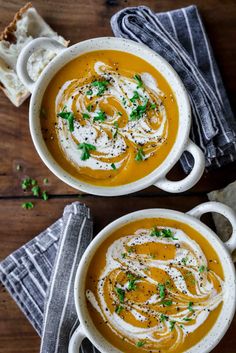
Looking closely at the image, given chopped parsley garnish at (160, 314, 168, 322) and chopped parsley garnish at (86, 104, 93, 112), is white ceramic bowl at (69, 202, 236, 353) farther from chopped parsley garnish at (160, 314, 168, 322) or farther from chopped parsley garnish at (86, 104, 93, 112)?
chopped parsley garnish at (86, 104, 93, 112)

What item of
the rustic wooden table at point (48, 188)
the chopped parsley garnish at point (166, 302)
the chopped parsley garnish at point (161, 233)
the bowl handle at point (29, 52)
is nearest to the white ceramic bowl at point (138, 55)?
the bowl handle at point (29, 52)

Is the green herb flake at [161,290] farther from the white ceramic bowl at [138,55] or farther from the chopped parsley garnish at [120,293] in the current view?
the white ceramic bowl at [138,55]

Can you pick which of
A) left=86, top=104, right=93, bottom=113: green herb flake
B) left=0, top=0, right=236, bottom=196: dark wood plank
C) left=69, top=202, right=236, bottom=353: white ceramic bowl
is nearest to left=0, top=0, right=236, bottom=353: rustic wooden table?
left=0, top=0, right=236, bottom=196: dark wood plank

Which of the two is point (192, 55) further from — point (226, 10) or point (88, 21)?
point (88, 21)

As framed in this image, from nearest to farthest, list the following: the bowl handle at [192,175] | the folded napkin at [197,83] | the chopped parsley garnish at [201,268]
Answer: the bowl handle at [192,175], the chopped parsley garnish at [201,268], the folded napkin at [197,83]

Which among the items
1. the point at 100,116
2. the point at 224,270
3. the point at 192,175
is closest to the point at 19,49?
the point at 100,116

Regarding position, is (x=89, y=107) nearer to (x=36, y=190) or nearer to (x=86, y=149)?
(x=86, y=149)
